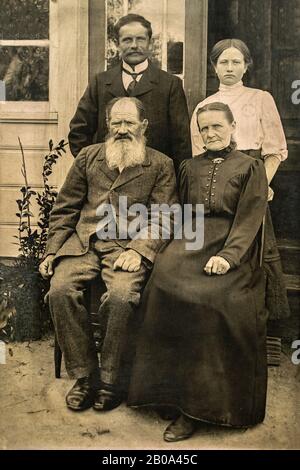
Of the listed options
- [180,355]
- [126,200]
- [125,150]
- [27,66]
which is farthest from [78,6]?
[180,355]

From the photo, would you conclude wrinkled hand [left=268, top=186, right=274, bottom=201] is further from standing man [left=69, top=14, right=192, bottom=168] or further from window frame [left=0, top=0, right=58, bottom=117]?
window frame [left=0, top=0, right=58, bottom=117]

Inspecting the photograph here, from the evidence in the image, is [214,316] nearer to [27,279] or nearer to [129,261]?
[129,261]

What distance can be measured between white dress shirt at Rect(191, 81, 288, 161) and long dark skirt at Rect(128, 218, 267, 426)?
0.45 m

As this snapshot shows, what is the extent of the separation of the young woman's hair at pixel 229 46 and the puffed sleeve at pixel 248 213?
536 mm

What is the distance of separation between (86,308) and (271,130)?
127cm

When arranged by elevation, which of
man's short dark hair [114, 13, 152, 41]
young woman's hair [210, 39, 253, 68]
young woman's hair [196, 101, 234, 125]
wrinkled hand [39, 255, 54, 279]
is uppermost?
man's short dark hair [114, 13, 152, 41]

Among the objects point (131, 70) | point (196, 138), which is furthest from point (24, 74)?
point (196, 138)

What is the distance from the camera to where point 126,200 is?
3.17 meters

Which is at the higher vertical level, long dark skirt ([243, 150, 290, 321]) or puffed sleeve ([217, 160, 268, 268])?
puffed sleeve ([217, 160, 268, 268])

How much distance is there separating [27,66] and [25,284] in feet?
3.69

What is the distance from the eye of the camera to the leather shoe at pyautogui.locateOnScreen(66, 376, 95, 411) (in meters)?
3.09

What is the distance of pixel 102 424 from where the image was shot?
3035mm

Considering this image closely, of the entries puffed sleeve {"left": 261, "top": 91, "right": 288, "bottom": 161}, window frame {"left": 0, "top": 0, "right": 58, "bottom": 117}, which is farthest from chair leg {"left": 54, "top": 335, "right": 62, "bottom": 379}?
puffed sleeve {"left": 261, "top": 91, "right": 288, "bottom": 161}
